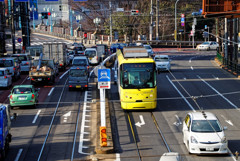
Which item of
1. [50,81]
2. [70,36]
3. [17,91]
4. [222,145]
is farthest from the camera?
[70,36]

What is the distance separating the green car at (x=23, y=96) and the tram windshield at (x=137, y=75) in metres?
6.62

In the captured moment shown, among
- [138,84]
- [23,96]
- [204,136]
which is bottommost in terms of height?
[204,136]

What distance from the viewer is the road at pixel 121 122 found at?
2243 cm

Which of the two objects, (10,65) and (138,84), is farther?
(10,65)

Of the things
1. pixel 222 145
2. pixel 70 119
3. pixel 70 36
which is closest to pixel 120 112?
pixel 70 119

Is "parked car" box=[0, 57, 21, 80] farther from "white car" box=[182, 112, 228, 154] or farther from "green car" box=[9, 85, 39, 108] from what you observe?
"white car" box=[182, 112, 228, 154]

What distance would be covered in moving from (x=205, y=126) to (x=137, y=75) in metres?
9.71

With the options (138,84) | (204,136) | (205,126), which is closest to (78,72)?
(138,84)

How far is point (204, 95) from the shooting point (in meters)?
36.8

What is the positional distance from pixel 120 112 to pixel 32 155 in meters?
10.4

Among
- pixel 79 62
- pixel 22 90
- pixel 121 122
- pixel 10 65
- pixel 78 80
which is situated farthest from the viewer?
pixel 79 62

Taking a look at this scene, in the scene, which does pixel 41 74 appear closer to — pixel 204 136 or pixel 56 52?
pixel 56 52

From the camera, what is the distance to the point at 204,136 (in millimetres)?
21172

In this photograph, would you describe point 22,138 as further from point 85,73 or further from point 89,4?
point 89,4
